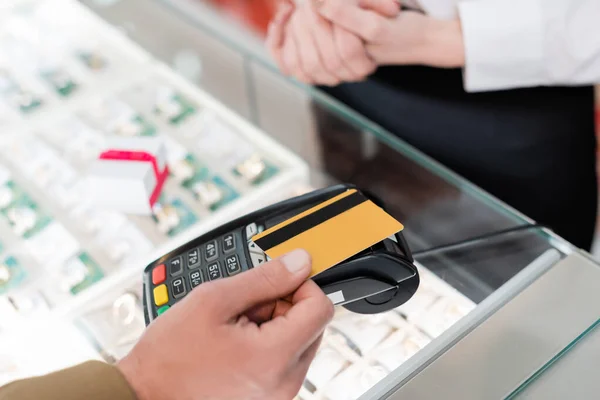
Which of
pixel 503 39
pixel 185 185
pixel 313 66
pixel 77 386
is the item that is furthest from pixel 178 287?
pixel 503 39

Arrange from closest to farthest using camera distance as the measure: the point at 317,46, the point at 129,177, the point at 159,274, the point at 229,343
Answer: the point at 229,343, the point at 159,274, the point at 129,177, the point at 317,46

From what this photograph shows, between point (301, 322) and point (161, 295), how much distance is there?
0.13 meters

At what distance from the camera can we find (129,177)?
0.66 meters

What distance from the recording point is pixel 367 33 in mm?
737

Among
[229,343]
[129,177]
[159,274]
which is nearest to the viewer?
[229,343]

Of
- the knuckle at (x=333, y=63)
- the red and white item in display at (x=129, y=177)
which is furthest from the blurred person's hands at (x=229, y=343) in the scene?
the knuckle at (x=333, y=63)

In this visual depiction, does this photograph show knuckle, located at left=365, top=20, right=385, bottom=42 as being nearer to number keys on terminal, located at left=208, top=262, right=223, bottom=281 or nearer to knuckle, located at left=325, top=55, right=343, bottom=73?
knuckle, located at left=325, top=55, right=343, bottom=73

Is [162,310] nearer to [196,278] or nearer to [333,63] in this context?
[196,278]

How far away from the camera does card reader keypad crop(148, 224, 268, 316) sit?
0.51 m

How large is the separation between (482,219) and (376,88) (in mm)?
292

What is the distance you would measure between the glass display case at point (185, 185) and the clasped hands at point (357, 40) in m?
0.04

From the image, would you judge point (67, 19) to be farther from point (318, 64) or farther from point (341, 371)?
point (341, 371)

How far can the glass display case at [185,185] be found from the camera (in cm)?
54

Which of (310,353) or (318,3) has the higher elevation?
(318,3)
